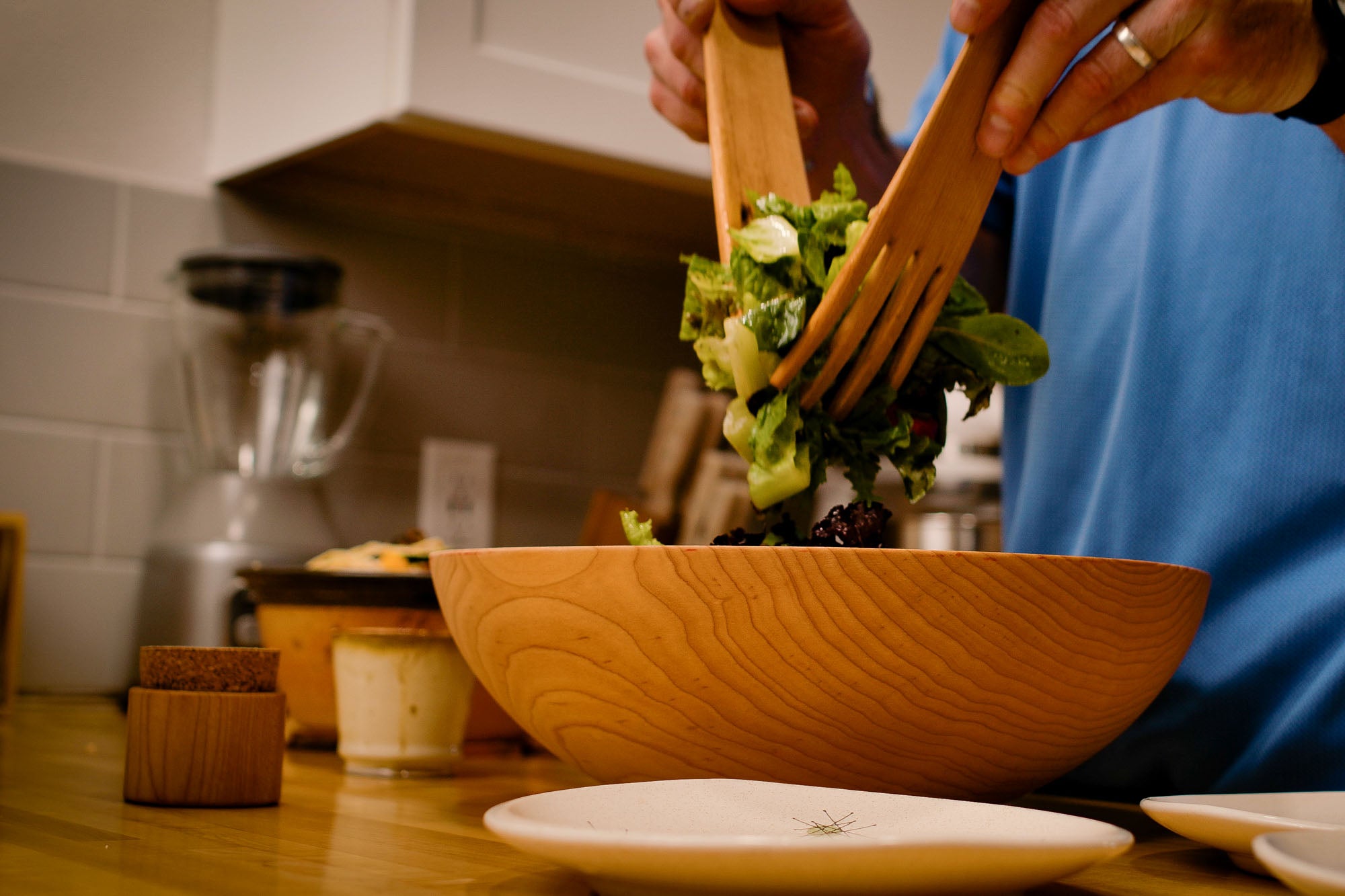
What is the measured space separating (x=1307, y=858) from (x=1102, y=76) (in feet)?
1.28

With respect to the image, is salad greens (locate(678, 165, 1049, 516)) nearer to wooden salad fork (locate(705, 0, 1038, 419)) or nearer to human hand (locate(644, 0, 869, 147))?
wooden salad fork (locate(705, 0, 1038, 419))

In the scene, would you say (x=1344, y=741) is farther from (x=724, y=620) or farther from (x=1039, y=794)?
(x=724, y=620)

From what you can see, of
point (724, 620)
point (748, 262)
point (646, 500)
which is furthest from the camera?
point (646, 500)

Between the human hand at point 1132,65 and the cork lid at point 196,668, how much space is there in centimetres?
47

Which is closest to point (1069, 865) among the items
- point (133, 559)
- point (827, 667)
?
point (827, 667)

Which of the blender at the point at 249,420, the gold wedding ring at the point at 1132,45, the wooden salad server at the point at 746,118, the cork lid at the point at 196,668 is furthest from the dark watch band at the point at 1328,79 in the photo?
the blender at the point at 249,420

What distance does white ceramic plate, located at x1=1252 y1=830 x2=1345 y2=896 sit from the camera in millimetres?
326

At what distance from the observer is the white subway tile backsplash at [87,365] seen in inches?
58.6

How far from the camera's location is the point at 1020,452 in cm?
112

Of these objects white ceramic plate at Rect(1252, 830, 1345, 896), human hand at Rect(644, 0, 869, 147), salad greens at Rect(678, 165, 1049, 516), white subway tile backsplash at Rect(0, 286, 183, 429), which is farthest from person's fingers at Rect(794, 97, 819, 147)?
white subway tile backsplash at Rect(0, 286, 183, 429)

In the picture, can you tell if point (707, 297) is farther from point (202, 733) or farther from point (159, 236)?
point (159, 236)

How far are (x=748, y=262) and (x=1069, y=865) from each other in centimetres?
38

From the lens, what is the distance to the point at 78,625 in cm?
151

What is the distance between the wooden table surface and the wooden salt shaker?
11mm
